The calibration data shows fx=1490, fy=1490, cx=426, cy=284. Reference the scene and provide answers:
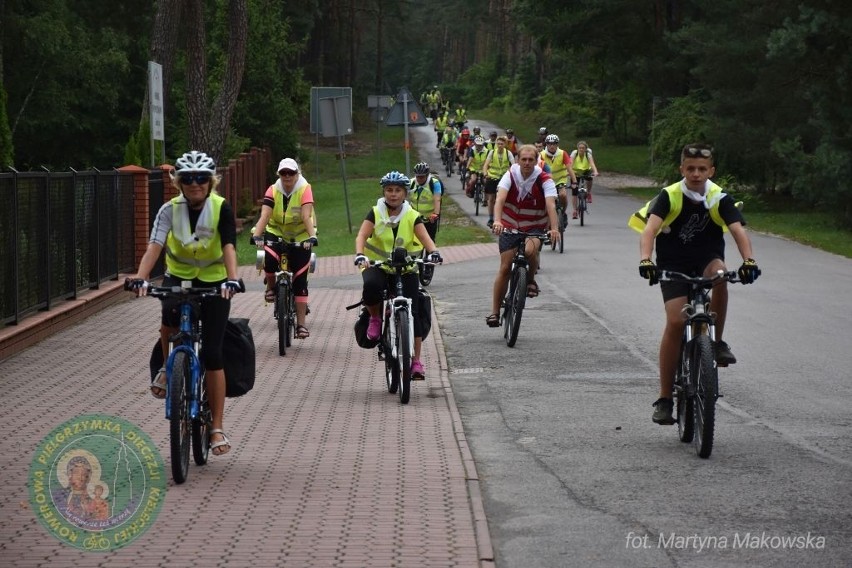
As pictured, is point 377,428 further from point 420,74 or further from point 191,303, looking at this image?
A: point 420,74

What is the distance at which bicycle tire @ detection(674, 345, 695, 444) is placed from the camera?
348 inches

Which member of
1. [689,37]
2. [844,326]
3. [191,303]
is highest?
[689,37]

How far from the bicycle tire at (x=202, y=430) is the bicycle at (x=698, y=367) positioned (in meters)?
2.76

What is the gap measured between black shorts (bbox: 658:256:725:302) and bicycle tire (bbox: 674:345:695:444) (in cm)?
32

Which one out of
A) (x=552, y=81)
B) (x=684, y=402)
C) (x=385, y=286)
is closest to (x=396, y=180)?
(x=385, y=286)

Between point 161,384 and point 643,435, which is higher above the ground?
point 161,384

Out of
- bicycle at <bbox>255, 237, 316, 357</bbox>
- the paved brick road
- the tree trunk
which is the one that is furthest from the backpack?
the tree trunk

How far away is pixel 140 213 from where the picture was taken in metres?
21.0

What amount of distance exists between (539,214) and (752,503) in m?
7.27

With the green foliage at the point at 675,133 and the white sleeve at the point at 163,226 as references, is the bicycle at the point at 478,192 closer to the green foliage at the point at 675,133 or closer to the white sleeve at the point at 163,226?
the green foliage at the point at 675,133

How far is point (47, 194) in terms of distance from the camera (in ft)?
50.9

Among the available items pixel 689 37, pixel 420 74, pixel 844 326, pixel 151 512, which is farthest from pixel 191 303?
pixel 420 74

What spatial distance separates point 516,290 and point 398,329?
3089 millimetres

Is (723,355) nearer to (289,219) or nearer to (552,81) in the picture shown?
(289,219)
